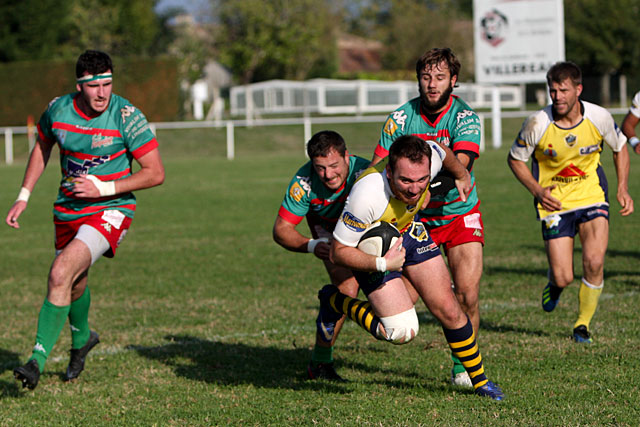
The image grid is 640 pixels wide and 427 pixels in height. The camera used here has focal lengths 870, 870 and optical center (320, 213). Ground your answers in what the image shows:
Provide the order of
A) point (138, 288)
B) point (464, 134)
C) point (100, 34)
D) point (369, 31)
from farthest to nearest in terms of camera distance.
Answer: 1. point (369, 31)
2. point (100, 34)
3. point (138, 288)
4. point (464, 134)

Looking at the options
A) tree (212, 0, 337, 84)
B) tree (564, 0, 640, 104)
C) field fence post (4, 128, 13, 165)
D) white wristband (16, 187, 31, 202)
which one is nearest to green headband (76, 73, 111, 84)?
white wristband (16, 187, 31, 202)

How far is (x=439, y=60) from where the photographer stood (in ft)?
19.4

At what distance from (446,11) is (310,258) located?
78.2 meters

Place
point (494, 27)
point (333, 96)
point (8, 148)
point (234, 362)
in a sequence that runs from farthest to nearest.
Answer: point (333, 96), point (8, 148), point (494, 27), point (234, 362)

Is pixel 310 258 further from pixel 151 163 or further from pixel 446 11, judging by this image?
pixel 446 11

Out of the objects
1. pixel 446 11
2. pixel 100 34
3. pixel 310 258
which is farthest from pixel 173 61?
pixel 446 11

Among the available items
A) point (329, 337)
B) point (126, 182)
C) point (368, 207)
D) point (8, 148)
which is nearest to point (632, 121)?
point (329, 337)

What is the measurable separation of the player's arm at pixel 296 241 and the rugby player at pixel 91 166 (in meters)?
1.13

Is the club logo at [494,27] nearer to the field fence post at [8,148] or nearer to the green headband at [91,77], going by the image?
the field fence post at [8,148]

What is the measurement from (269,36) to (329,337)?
178 ft

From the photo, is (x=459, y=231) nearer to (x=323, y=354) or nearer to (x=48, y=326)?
(x=323, y=354)

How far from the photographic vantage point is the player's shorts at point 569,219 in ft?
23.5

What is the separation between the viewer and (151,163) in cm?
625

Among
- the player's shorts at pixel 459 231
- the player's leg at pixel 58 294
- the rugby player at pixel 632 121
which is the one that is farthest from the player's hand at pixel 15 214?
the rugby player at pixel 632 121
